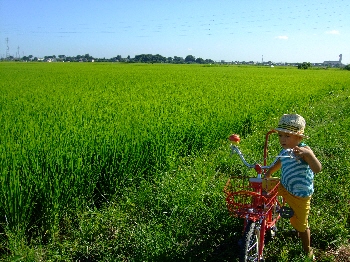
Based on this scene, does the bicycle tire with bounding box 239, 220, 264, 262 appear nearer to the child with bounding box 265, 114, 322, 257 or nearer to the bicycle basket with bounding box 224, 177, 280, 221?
the bicycle basket with bounding box 224, 177, 280, 221

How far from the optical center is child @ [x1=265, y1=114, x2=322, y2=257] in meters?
2.77

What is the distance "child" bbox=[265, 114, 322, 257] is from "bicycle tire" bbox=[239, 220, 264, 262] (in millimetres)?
468

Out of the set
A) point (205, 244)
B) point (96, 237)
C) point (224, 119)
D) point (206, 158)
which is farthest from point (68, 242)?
point (224, 119)

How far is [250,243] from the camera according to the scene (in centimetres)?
277

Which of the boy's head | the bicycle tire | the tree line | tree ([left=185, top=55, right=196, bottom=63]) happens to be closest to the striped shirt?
the boy's head

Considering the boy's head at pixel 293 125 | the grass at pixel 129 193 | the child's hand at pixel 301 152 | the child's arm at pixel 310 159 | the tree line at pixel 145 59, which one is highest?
the tree line at pixel 145 59

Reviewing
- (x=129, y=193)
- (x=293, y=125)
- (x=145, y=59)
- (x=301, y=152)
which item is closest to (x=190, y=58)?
(x=145, y=59)

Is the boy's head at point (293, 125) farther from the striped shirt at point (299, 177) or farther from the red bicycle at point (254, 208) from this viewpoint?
the striped shirt at point (299, 177)

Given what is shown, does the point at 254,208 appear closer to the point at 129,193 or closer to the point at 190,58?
the point at 129,193

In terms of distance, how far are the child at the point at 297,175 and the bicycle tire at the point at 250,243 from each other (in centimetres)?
47

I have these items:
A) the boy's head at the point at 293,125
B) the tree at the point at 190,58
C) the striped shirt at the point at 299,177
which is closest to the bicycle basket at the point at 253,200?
the striped shirt at the point at 299,177

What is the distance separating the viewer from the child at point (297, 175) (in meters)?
2.77

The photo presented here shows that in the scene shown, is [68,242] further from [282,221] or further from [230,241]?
[282,221]

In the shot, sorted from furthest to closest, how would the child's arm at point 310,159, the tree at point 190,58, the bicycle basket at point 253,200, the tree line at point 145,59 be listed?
the tree at point 190,58
the tree line at point 145,59
the child's arm at point 310,159
the bicycle basket at point 253,200
